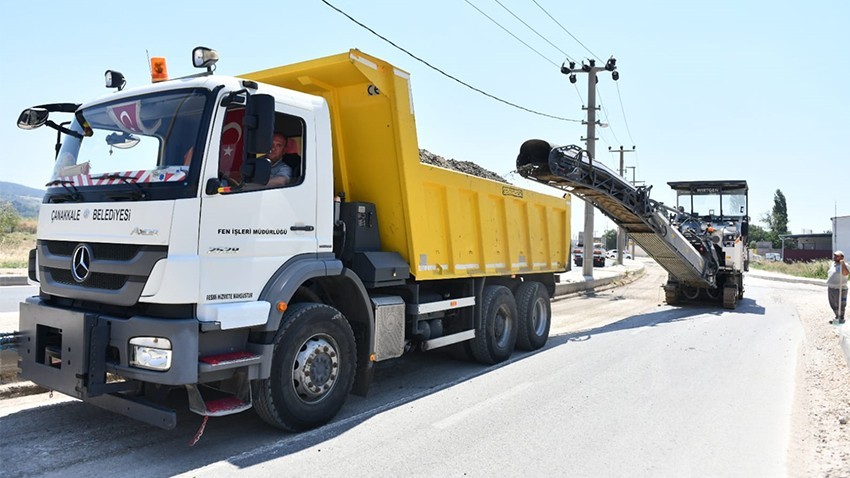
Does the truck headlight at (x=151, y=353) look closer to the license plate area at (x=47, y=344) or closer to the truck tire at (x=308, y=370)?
the truck tire at (x=308, y=370)

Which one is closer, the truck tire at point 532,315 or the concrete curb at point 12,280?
the truck tire at point 532,315

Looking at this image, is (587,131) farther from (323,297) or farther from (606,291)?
(323,297)

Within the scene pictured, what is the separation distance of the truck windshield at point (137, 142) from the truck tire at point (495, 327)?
455 centimetres

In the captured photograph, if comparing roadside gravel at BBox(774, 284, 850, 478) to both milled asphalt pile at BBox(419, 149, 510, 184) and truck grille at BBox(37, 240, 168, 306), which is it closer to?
milled asphalt pile at BBox(419, 149, 510, 184)

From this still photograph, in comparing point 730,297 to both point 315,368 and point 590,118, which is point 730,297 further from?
point 315,368

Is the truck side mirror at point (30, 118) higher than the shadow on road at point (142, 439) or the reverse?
higher

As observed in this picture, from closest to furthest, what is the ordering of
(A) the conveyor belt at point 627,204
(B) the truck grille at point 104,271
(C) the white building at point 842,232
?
(B) the truck grille at point 104,271 → (A) the conveyor belt at point 627,204 → (C) the white building at point 842,232

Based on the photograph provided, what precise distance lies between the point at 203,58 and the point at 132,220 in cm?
157

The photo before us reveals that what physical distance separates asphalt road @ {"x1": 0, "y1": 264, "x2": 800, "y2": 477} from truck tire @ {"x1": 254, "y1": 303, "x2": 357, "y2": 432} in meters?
0.19

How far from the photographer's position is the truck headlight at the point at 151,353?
406 centimetres

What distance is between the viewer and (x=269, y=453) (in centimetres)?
440

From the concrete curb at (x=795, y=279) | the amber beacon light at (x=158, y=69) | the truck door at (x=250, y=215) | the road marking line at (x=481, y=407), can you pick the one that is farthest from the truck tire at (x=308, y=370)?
the concrete curb at (x=795, y=279)

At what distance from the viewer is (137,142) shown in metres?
4.68

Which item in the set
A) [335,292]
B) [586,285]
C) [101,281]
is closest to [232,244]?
[101,281]
